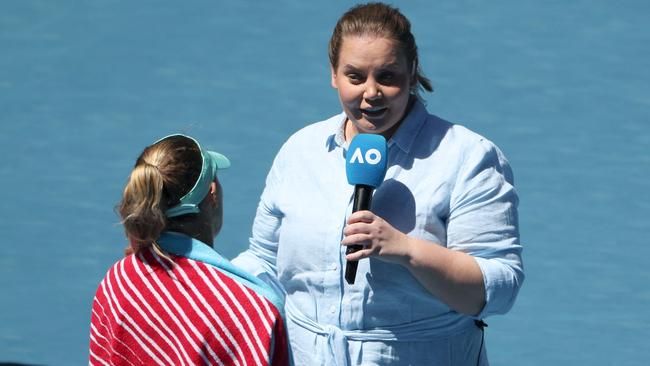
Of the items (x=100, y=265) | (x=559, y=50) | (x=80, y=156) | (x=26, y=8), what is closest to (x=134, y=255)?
(x=100, y=265)

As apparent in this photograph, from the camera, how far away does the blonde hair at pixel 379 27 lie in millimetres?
3023

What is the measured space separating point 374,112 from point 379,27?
194mm

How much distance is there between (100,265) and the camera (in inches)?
231

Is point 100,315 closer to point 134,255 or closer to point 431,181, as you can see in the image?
point 134,255

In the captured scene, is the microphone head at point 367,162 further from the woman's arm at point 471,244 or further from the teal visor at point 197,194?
the teal visor at point 197,194

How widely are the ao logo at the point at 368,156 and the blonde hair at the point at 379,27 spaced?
252mm

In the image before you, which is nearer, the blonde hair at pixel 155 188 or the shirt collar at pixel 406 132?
the blonde hair at pixel 155 188

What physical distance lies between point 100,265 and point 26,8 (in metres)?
2.76

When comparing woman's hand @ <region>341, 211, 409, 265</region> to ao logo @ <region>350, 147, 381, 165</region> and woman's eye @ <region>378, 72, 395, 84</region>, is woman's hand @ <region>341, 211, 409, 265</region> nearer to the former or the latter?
ao logo @ <region>350, 147, 381, 165</region>

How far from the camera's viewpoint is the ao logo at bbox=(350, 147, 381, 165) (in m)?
2.90

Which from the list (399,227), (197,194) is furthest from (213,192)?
(399,227)

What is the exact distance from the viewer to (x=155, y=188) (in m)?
2.81

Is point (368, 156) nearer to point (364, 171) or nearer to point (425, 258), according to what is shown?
point (364, 171)

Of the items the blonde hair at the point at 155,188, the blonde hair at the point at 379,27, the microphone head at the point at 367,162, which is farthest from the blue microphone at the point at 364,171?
the blonde hair at the point at 155,188
